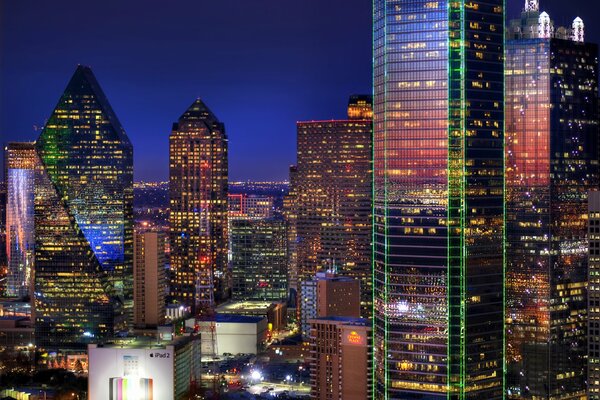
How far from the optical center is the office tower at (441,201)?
21.6 metres

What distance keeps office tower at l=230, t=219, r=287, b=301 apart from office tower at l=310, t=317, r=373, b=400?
1960 cm

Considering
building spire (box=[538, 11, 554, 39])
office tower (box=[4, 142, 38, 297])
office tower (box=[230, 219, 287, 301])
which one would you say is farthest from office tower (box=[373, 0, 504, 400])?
office tower (box=[230, 219, 287, 301])

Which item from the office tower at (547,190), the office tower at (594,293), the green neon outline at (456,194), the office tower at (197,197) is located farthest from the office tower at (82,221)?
the office tower at (594,293)

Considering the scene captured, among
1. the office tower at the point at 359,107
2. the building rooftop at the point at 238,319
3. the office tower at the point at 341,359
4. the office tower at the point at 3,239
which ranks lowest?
the building rooftop at the point at 238,319

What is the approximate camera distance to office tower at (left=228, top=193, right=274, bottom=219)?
58.1 meters

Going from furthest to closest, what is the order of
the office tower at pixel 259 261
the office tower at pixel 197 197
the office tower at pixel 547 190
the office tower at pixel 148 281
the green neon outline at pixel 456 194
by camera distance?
the office tower at pixel 197 197 < the office tower at pixel 259 261 < the office tower at pixel 148 281 < the office tower at pixel 547 190 < the green neon outline at pixel 456 194

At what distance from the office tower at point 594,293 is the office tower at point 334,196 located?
1812cm

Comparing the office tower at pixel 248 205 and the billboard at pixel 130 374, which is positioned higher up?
the office tower at pixel 248 205

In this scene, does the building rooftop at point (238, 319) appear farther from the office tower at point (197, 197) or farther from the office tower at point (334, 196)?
the office tower at point (197, 197)

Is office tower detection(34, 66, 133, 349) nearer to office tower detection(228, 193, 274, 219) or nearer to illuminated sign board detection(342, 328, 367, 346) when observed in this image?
illuminated sign board detection(342, 328, 367, 346)

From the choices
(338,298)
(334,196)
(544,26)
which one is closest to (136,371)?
(338,298)

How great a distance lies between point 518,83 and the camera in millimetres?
26828

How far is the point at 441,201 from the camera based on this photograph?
21719 millimetres

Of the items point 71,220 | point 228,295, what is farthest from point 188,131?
point 71,220
